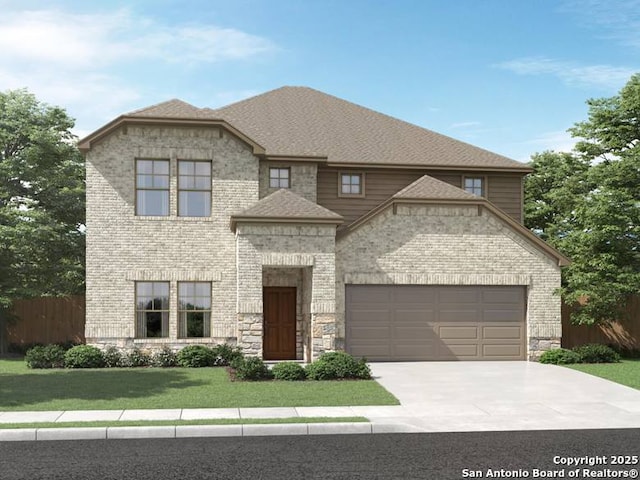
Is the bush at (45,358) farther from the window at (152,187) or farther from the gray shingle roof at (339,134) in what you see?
the gray shingle roof at (339,134)

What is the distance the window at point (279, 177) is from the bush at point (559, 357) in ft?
34.5

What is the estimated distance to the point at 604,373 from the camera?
67.2ft

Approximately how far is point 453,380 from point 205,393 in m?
6.72

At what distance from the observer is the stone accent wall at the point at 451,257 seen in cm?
2386

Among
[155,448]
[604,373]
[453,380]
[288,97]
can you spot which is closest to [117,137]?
[288,97]

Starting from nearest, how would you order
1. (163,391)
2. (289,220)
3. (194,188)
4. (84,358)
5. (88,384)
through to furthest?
(163,391) < (88,384) < (84,358) < (289,220) < (194,188)

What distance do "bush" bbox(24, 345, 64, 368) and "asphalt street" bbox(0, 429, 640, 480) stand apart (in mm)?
11010

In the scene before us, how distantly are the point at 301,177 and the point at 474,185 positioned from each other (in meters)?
6.88

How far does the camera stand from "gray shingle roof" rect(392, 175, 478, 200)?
24.1 m

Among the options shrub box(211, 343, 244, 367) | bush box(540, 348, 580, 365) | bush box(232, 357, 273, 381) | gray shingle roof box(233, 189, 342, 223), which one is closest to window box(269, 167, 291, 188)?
gray shingle roof box(233, 189, 342, 223)

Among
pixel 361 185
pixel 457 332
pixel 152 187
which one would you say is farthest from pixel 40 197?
pixel 457 332

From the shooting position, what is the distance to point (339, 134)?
2856 centimetres

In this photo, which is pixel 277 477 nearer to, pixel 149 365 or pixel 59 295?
pixel 149 365

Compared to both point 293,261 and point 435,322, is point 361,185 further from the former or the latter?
point 435,322
